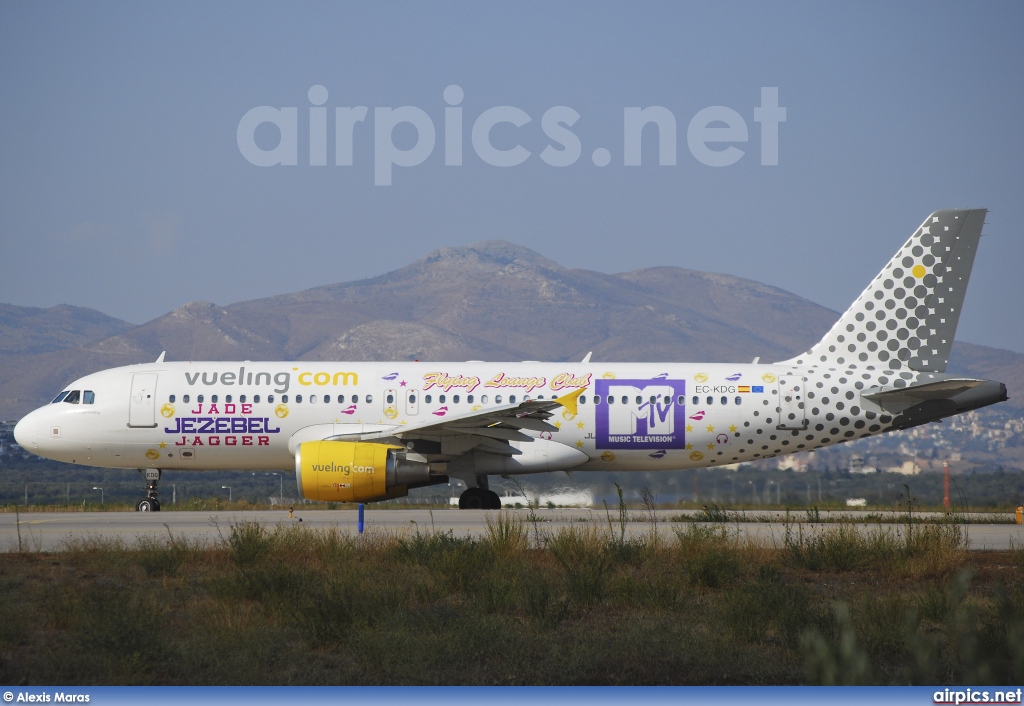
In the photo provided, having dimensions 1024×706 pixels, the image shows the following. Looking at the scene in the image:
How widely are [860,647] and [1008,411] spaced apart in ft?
528

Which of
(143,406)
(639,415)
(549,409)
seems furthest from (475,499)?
(143,406)

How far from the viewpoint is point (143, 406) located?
79.7 ft

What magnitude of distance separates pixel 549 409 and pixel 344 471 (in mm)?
4569

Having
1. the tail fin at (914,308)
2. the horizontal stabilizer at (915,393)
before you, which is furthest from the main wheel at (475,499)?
the horizontal stabilizer at (915,393)

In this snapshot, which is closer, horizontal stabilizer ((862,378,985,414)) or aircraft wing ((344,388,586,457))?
aircraft wing ((344,388,586,457))

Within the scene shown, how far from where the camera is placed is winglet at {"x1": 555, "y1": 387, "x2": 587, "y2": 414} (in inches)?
917

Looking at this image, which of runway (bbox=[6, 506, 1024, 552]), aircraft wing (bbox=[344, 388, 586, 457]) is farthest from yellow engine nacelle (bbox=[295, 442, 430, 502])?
aircraft wing (bbox=[344, 388, 586, 457])

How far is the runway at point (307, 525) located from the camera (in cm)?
1809

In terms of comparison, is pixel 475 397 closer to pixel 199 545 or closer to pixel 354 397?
pixel 354 397

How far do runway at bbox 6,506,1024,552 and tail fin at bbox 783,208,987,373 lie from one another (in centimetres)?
427

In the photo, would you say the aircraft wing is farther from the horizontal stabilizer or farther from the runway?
the horizontal stabilizer

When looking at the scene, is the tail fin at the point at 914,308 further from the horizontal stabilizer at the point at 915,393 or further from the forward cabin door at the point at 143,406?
the forward cabin door at the point at 143,406

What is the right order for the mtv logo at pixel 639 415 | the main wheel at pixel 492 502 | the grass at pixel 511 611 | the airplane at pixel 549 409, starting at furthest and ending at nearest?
the main wheel at pixel 492 502, the mtv logo at pixel 639 415, the airplane at pixel 549 409, the grass at pixel 511 611

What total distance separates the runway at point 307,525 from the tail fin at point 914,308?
4.27 m
